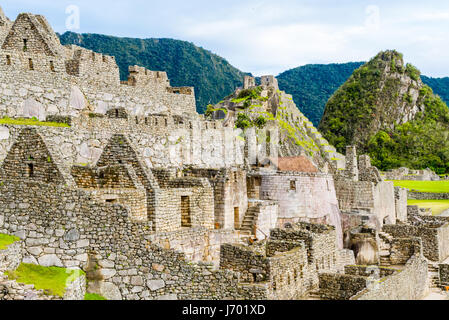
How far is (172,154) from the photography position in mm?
23656

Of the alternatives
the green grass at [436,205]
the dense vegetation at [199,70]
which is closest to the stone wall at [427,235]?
the green grass at [436,205]

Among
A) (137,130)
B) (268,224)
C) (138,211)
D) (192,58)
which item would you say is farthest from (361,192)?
(192,58)

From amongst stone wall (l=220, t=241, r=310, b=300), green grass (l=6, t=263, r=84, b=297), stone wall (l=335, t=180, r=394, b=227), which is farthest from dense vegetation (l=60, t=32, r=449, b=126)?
green grass (l=6, t=263, r=84, b=297)

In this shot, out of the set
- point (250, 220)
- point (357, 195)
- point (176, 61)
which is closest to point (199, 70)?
point (176, 61)

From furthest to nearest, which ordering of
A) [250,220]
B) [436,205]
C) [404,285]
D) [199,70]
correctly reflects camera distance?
[199,70] < [436,205] < [250,220] < [404,285]

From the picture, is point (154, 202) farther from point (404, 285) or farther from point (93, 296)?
point (404, 285)

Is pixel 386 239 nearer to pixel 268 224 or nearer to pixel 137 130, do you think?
pixel 268 224

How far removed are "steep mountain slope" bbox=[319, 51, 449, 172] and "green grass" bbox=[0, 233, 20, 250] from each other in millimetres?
105970

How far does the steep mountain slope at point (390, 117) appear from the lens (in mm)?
118812

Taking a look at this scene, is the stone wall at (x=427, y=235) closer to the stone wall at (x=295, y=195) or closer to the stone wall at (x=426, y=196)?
the stone wall at (x=295, y=195)

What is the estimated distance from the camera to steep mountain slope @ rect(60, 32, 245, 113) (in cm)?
4081

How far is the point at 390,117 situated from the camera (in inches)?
5251

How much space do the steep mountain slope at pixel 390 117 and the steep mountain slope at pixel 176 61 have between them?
41.4 metres

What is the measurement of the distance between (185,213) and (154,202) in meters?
2.09
